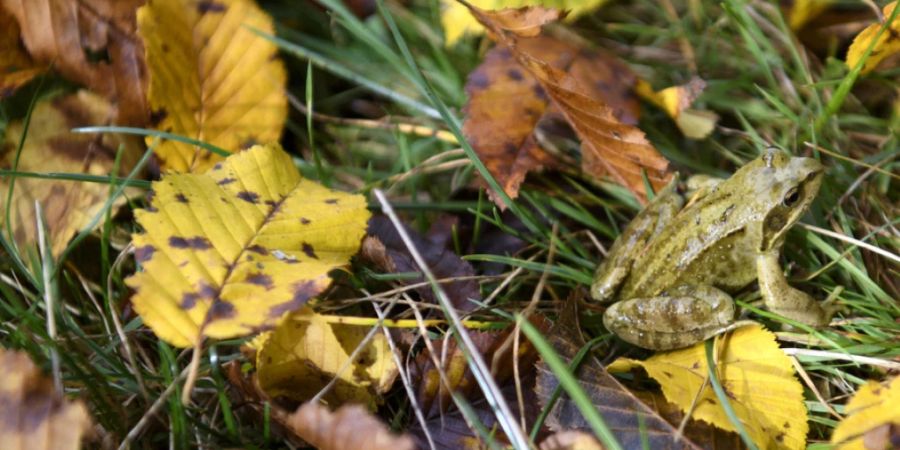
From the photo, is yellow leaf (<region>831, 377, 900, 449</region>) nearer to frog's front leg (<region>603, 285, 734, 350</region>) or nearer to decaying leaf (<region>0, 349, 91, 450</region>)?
frog's front leg (<region>603, 285, 734, 350</region>)

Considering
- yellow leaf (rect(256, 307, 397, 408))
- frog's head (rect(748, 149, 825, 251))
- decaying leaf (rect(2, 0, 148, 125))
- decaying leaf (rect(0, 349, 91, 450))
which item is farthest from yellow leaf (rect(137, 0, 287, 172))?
frog's head (rect(748, 149, 825, 251))

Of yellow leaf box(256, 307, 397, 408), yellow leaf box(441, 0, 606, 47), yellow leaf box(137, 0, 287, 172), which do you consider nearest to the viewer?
yellow leaf box(256, 307, 397, 408)

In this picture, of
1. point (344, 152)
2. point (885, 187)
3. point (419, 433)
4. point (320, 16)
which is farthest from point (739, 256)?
point (320, 16)

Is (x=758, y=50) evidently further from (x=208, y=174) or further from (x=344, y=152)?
(x=208, y=174)

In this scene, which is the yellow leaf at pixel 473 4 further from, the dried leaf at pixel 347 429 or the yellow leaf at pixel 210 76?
the dried leaf at pixel 347 429

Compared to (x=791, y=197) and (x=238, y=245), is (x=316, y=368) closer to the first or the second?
(x=238, y=245)
